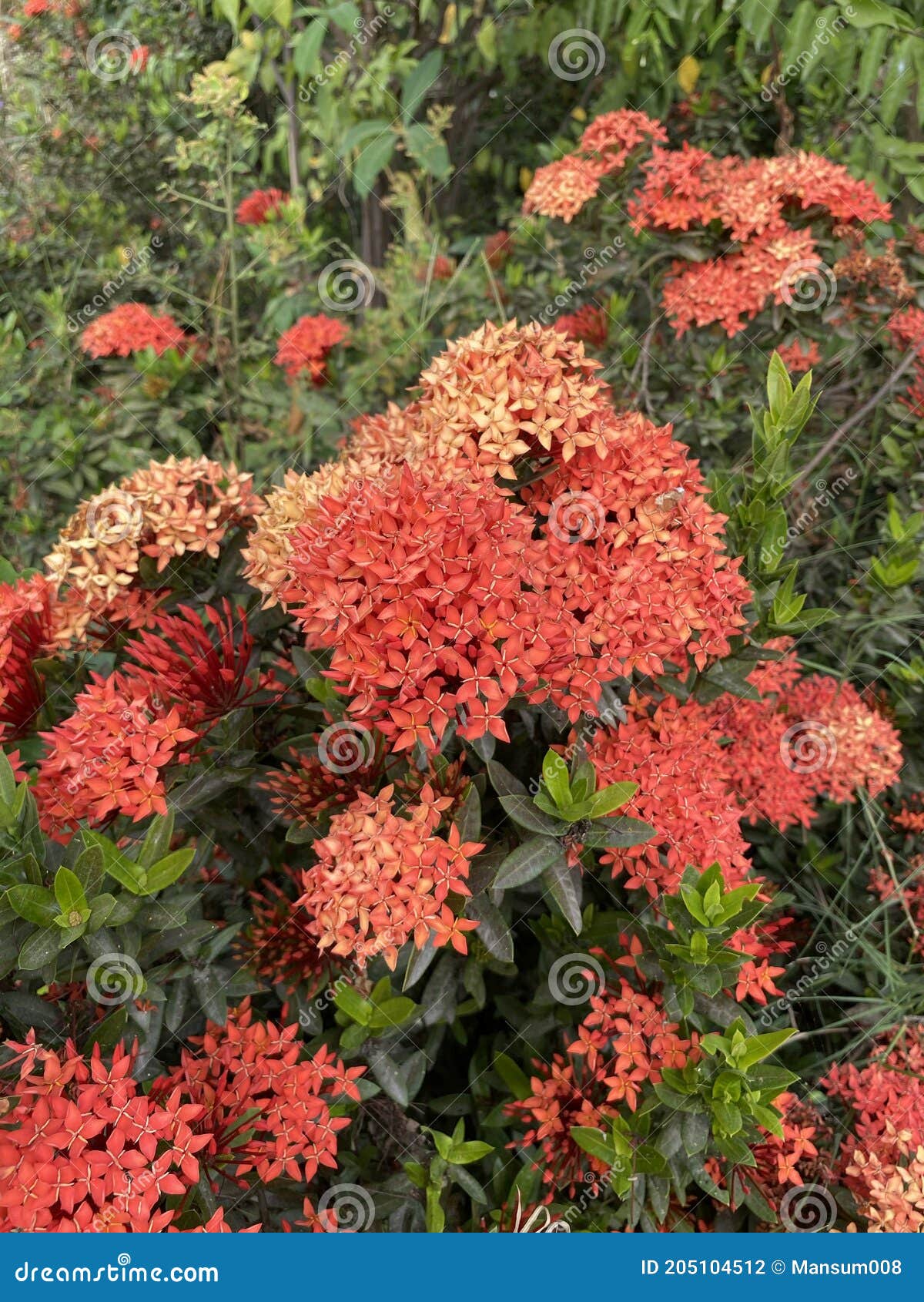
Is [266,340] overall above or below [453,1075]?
above

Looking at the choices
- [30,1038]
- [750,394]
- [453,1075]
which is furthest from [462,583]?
[750,394]

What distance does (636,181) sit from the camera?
256 cm

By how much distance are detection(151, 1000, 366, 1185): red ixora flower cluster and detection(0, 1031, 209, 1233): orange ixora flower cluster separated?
0.33ft

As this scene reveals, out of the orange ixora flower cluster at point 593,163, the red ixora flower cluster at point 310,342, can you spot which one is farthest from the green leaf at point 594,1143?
the red ixora flower cluster at point 310,342

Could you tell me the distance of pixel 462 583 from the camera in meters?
1.15

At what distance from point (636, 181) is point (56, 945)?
246 centimetres

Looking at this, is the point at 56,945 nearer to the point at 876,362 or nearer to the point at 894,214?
the point at 876,362

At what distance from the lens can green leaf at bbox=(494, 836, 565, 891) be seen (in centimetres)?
126

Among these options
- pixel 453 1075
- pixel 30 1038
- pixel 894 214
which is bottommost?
pixel 453 1075

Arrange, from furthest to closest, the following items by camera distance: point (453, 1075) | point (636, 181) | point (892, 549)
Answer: point (636, 181) < point (892, 549) < point (453, 1075)

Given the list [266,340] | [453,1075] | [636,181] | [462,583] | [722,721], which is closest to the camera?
[462,583]

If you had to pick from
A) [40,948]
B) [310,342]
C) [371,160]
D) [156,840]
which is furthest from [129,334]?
[40,948]

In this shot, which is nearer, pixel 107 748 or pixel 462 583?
pixel 462 583

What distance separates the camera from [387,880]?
123 cm
